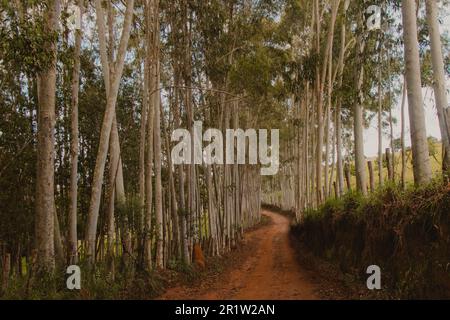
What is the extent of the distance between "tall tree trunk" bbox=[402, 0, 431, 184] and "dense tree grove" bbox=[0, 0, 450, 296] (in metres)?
0.02

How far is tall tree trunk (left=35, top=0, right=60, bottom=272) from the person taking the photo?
23.6 feet

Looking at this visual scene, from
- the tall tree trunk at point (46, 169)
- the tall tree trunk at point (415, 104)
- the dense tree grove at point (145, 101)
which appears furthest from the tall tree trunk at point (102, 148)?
the tall tree trunk at point (415, 104)

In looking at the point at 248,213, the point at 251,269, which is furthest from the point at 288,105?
the point at 251,269

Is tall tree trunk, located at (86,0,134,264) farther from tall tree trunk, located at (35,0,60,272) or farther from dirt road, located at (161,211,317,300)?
dirt road, located at (161,211,317,300)

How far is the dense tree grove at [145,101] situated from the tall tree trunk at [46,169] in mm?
19

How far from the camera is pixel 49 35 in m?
6.53

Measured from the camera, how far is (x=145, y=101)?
997 cm

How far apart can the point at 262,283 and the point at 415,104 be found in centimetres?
562

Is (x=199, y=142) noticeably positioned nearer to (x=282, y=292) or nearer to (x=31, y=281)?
(x=282, y=292)

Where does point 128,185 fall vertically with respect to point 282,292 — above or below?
above

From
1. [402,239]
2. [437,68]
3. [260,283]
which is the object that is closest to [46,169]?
[260,283]

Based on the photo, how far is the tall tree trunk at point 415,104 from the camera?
25.2 feet

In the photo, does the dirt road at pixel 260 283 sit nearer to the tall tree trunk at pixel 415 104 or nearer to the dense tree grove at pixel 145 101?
the dense tree grove at pixel 145 101
